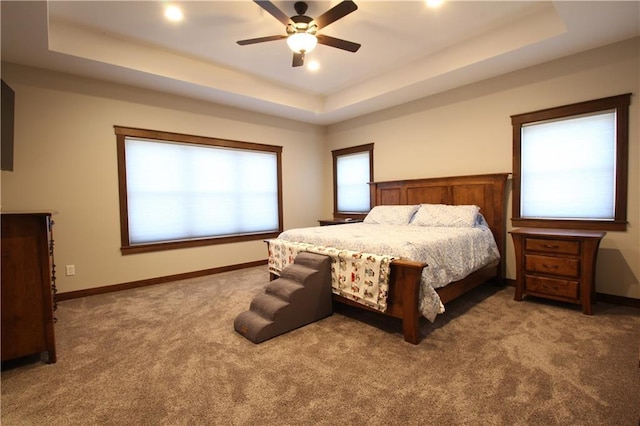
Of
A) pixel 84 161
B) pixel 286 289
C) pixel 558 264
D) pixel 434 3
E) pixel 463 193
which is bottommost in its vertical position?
pixel 286 289

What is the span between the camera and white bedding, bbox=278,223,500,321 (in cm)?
232

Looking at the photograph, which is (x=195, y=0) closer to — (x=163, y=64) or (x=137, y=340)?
(x=163, y=64)

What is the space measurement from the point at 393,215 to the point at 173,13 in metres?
3.34

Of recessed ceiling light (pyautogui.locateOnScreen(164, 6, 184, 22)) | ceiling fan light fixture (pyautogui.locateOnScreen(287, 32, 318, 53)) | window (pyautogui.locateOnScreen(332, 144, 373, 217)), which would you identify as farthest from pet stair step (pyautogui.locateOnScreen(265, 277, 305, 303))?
window (pyautogui.locateOnScreen(332, 144, 373, 217))

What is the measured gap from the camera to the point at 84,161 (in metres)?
3.54

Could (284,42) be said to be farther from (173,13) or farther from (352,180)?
(352,180)

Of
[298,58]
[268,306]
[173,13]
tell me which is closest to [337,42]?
[298,58]

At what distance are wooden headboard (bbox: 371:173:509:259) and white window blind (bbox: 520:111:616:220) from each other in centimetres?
27

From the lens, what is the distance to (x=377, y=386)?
176 centimetres

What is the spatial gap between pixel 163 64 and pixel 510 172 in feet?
14.2

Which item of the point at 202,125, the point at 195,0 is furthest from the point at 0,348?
the point at 202,125

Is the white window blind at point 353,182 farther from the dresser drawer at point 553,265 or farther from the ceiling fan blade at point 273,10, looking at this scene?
the ceiling fan blade at point 273,10

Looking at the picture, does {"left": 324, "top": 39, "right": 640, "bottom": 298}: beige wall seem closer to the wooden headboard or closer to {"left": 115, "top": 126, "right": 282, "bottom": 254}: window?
the wooden headboard

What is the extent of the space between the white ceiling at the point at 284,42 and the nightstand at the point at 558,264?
188 centimetres
